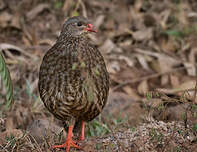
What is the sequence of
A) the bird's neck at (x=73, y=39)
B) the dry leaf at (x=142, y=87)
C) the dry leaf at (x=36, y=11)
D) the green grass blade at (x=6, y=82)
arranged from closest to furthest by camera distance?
the green grass blade at (x=6, y=82) < the bird's neck at (x=73, y=39) < the dry leaf at (x=142, y=87) < the dry leaf at (x=36, y=11)

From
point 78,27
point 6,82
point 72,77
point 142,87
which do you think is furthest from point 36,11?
point 6,82

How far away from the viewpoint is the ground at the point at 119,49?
621 centimetres

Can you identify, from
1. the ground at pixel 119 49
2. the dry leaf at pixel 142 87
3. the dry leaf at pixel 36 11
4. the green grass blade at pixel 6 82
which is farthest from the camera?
the dry leaf at pixel 36 11

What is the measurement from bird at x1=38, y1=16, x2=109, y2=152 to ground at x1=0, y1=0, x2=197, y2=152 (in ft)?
2.82

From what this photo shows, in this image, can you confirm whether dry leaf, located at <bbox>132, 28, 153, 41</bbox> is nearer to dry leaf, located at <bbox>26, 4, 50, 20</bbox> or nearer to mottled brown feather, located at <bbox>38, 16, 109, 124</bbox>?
dry leaf, located at <bbox>26, 4, 50, 20</bbox>

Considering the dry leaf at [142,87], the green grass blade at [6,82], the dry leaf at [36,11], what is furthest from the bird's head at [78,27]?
the dry leaf at [36,11]

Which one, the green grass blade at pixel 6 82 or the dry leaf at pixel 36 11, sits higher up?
the dry leaf at pixel 36 11

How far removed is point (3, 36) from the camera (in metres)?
8.00

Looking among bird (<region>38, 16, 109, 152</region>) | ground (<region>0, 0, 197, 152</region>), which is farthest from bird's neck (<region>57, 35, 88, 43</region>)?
ground (<region>0, 0, 197, 152</region>)

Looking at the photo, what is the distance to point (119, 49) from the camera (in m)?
8.12

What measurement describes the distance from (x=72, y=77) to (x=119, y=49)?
12.9 feet

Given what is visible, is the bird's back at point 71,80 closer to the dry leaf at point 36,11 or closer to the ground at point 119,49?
the ground at point 119,49

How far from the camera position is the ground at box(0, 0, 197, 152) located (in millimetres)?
6207

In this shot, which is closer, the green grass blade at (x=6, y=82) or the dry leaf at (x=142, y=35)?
the green grass blade at (x=6, y=82)
